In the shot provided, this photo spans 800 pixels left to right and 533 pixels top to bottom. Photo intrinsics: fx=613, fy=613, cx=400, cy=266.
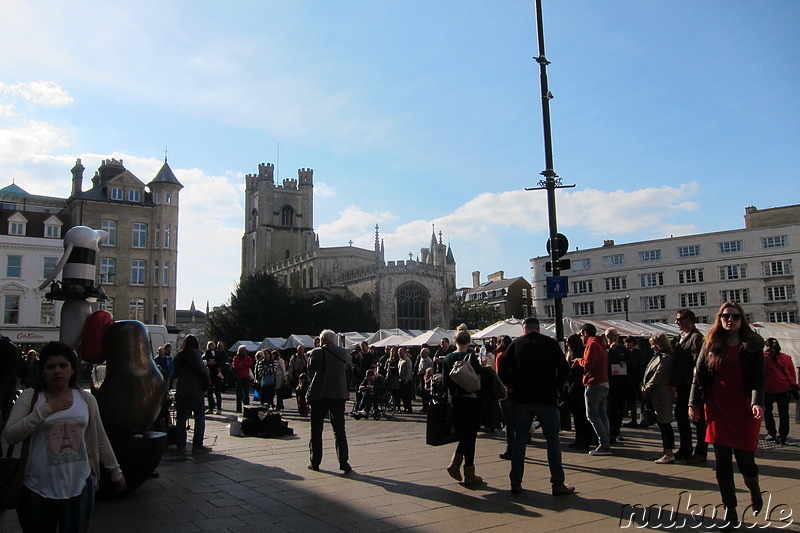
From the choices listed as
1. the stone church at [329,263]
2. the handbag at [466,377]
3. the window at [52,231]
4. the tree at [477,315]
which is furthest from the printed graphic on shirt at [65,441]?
the tree at [477,315]

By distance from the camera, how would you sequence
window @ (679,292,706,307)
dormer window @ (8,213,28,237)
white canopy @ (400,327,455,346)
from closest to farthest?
white canopy @ (400,327,455,346) < dormer window @ (8,213,28,237) < window @ (679,292,706,307)

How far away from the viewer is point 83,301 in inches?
281

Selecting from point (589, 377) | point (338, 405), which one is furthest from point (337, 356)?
point (589, 377)

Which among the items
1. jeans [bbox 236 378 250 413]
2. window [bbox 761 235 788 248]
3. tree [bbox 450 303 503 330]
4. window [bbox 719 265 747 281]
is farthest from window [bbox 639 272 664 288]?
jeans [bbox 236 378 250 413]

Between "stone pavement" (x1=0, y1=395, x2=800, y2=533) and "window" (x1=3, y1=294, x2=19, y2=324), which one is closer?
"stone pavement" (x1=0, y1=395, x2=800, y2=533)

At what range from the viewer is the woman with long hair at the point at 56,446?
3.33 metres

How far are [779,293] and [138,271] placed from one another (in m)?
53.0

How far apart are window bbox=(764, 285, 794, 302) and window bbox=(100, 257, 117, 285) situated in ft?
176

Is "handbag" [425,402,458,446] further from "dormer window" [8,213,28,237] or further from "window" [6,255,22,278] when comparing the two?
"dormer window" [8,213,28,237]

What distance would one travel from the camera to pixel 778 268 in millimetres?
54625

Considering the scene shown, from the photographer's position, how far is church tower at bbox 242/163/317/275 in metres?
86.4

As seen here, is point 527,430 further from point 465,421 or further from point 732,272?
point 732,272

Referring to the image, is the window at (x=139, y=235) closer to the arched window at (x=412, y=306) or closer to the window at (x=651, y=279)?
the arched window at (x=412, y=306)

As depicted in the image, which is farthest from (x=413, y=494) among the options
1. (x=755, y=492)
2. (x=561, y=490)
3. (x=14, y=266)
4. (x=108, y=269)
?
(x=108, y=269)
